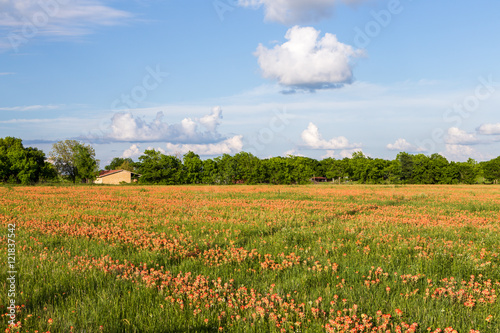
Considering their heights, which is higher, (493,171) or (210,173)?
(210,173)

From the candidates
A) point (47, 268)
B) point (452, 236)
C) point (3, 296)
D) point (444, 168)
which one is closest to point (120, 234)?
point (47, 268)

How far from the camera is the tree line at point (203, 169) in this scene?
8419cm

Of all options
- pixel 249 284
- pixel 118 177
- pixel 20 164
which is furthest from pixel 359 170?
pixel 249 284

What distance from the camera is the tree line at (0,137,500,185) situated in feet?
276

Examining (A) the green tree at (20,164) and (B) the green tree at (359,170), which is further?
(B) the green tree at (359,170)

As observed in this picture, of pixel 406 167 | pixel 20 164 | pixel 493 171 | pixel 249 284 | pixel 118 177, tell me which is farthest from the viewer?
pixel 493 171

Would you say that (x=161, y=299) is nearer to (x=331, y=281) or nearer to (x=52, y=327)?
(x=52, y=327)

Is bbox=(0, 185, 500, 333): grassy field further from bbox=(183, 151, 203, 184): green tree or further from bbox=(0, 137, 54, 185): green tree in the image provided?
bbox=(183, 151, 203, 184): green tree

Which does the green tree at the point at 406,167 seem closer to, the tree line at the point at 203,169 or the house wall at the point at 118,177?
the tree line at the point at 203,169

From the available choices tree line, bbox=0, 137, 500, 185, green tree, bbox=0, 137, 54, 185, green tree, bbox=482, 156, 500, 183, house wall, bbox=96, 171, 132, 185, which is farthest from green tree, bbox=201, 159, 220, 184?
green tree, bbox=482, 156, 500, 183

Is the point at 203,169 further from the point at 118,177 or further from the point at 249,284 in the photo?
the point at 249,284

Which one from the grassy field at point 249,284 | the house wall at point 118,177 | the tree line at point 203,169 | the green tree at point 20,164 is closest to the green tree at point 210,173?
the tree line at point 203,169

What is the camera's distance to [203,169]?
10125 cm

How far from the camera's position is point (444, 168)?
385ft
